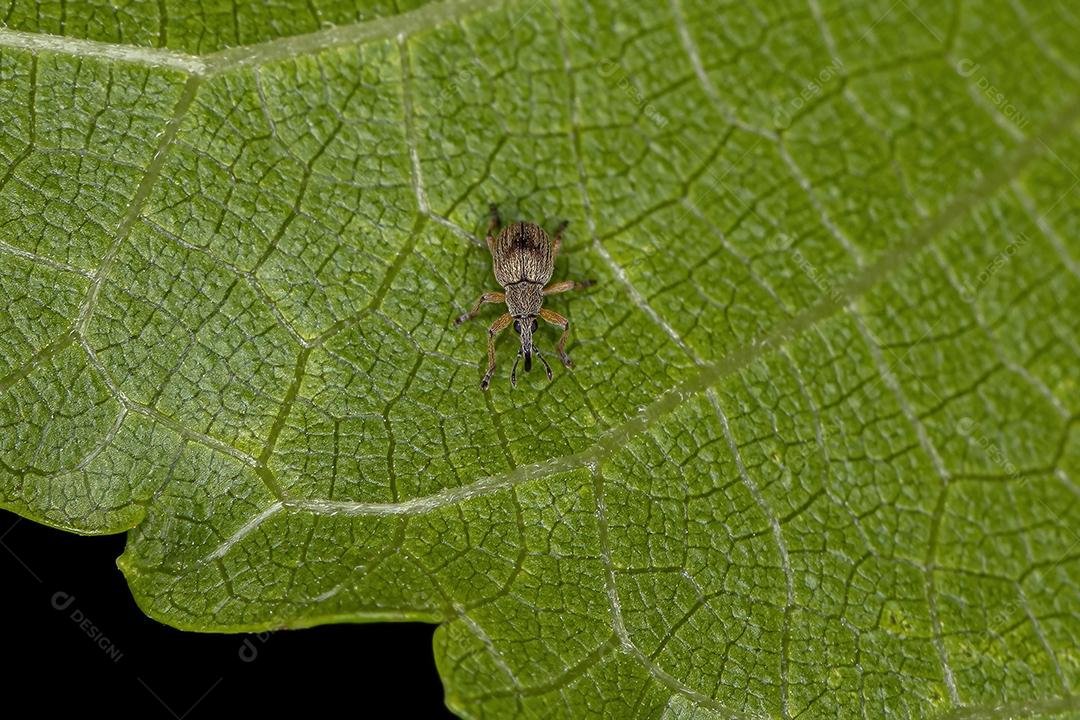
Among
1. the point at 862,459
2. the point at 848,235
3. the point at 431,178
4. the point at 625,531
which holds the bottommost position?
the point at 862,459

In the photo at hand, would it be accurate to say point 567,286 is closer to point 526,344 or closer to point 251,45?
point 526,344

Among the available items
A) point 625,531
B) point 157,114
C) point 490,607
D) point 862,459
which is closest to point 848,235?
point 862,459

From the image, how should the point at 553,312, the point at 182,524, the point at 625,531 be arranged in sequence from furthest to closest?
the point at 553,312 < the point at 625,531 < the point at 182,524

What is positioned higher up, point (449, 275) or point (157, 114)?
point (157, 114)

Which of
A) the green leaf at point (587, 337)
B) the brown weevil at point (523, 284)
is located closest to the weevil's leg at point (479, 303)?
the brown weevil at point (523, 284)

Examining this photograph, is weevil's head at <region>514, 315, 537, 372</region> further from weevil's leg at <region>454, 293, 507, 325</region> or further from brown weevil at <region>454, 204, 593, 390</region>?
weevil's leg at <region>454, 293, 507, 325</region>

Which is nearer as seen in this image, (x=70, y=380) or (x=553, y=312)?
(x=70, y=380)

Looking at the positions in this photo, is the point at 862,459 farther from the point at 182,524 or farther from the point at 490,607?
the point at 182,524
